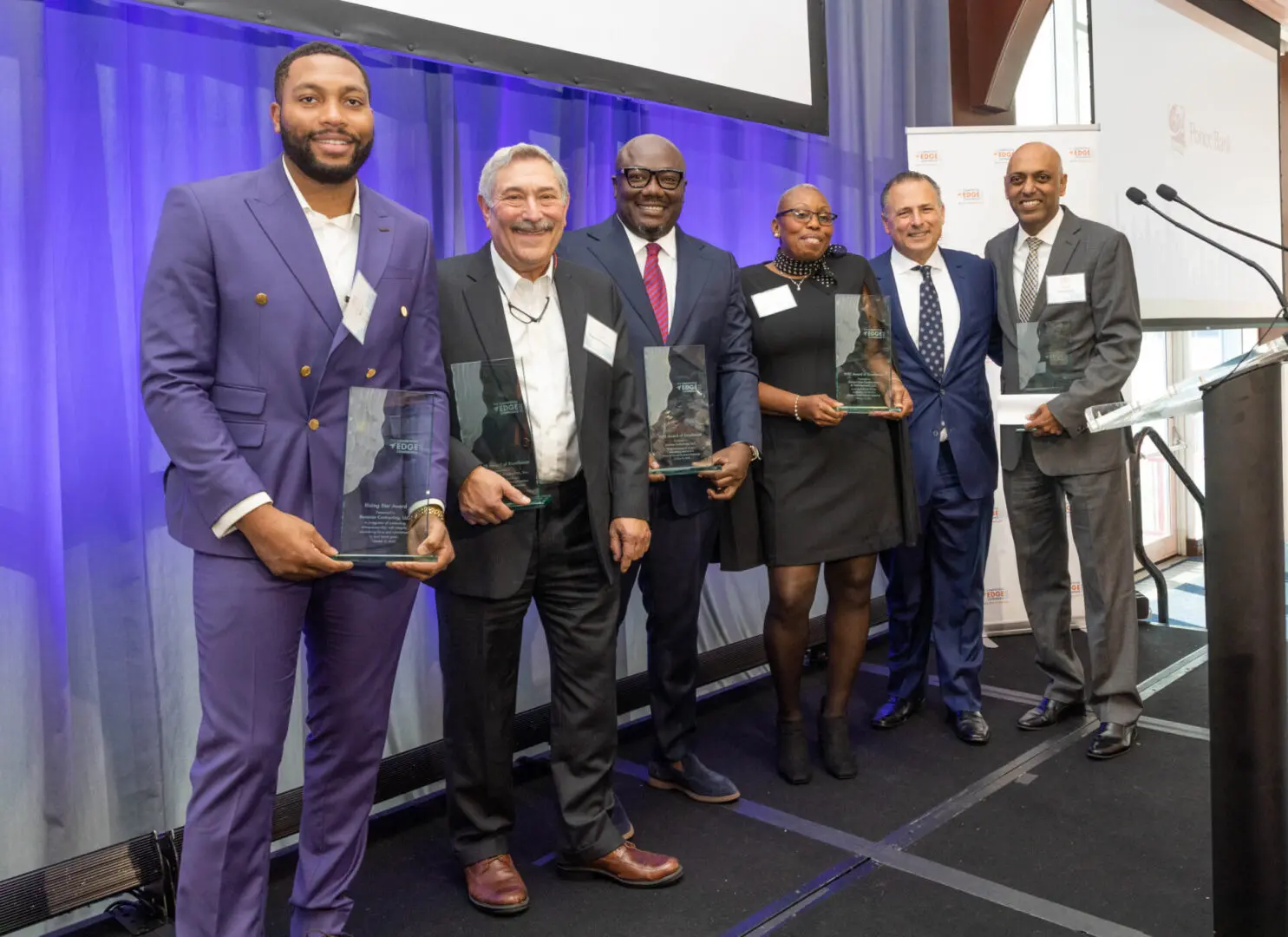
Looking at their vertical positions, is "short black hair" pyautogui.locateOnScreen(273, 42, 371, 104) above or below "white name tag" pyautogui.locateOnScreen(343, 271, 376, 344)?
above

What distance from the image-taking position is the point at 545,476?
201cm

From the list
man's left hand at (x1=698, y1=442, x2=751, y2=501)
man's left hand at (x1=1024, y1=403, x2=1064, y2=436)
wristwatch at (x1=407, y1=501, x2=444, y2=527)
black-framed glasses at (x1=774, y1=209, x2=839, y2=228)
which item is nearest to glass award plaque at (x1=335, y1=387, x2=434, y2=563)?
wristwatch at (x1=407, y1=501, x2=444, y2=527)

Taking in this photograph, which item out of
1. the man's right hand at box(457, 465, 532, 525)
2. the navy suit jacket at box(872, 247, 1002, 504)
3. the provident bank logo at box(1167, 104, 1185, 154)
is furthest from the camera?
the provident bank logo at box(1167, 104, 1185, 154)

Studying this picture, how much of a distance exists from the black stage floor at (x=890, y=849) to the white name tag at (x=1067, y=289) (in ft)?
4.32

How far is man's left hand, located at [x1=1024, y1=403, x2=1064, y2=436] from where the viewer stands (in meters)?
2.83

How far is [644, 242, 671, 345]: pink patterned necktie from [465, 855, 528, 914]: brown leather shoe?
1.24 metres

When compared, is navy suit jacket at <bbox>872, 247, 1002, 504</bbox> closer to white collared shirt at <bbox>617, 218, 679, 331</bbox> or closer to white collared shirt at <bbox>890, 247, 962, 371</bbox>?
white collared shirt at <bbox>890, 247, 962, 371</bbox>

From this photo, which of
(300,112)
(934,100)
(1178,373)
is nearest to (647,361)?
(300,112)

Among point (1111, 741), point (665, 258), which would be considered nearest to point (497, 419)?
point (665, 258)

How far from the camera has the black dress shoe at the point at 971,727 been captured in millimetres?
2914

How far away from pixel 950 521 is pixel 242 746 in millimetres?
2105

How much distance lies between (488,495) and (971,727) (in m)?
1.82

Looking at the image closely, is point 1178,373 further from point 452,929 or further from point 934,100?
point 452,929

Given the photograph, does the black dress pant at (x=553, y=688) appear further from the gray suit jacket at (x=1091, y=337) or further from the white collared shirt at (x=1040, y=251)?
the white collared shirt at (x=1040, y=251)
